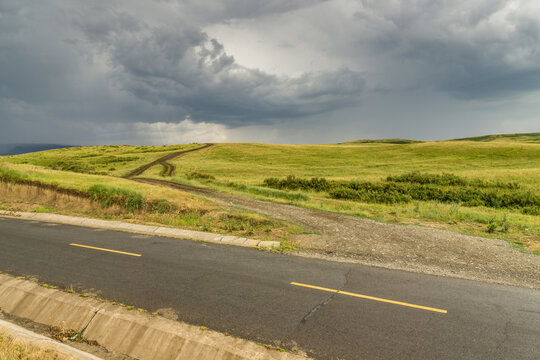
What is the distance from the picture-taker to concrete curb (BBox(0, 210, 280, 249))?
13836 mm

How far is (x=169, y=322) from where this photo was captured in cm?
670

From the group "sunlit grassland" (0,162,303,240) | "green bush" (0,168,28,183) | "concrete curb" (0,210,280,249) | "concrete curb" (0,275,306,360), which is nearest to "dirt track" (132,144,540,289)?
"sunlit grassland" (0,162,303,240)

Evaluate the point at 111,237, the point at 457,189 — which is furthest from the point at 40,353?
the point at 457,189

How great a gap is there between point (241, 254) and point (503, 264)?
9.84 m

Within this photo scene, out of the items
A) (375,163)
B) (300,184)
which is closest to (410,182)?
(300,184)

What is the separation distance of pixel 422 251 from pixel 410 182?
31231 millimetres

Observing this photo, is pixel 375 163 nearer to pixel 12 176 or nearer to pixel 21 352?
pixel 12 176

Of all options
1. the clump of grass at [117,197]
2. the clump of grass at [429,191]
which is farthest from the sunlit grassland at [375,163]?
the clump of grass at [117,197]

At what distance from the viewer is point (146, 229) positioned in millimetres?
15906

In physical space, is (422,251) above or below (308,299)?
below

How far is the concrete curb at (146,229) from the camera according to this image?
1384 cm

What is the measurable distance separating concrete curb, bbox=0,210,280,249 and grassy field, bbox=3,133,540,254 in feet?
21.1

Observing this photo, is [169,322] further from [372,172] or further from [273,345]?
[372,172]

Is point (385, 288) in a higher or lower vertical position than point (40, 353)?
lower
